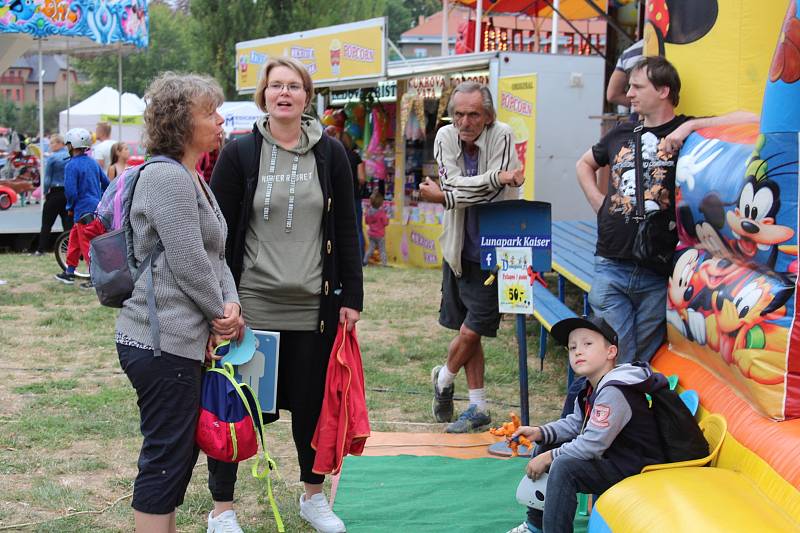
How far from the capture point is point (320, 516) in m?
4.07

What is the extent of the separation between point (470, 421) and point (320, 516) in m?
1.69

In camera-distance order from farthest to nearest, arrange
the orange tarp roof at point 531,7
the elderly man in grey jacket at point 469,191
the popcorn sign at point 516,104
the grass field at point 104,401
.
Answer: the orange tarp roof at point 531,7
the popcorn sign at point 516,104
the elderly man in grey jacket at point 469,191
the grass field at point 104,401

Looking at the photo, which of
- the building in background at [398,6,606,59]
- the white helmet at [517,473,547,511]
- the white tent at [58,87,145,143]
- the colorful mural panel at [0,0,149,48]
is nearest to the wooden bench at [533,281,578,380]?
the white helmet at [517,473,547,511]

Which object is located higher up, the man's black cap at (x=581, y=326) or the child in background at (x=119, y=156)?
the child in background at (x=119, y=156)

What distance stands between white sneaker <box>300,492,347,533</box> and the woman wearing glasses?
1.16ft

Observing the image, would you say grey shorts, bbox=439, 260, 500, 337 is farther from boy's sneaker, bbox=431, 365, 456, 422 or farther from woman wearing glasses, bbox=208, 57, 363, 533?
woman wearing glasses, bbox=208, 57, 363, 533

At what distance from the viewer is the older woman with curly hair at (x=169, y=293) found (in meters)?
3.13

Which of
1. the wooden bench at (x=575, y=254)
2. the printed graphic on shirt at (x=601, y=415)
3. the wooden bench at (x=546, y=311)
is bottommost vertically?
the wooden bench at (x=546, y=311)

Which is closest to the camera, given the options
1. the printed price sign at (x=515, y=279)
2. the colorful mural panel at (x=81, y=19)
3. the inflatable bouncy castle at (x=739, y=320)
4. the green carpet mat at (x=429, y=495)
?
the inflatable bouncy castle at (x=739, y=320)

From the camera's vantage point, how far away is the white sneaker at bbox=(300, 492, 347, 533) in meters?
4.05

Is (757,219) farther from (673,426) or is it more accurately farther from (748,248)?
(673,426)

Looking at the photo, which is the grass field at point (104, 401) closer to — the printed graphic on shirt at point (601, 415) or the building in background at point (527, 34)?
the printed graphic on shirt at point (601, 415)

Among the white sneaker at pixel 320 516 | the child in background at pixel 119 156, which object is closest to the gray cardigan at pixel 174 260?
the white sneaker at pixel 320 516

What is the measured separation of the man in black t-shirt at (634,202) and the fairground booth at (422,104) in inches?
231
